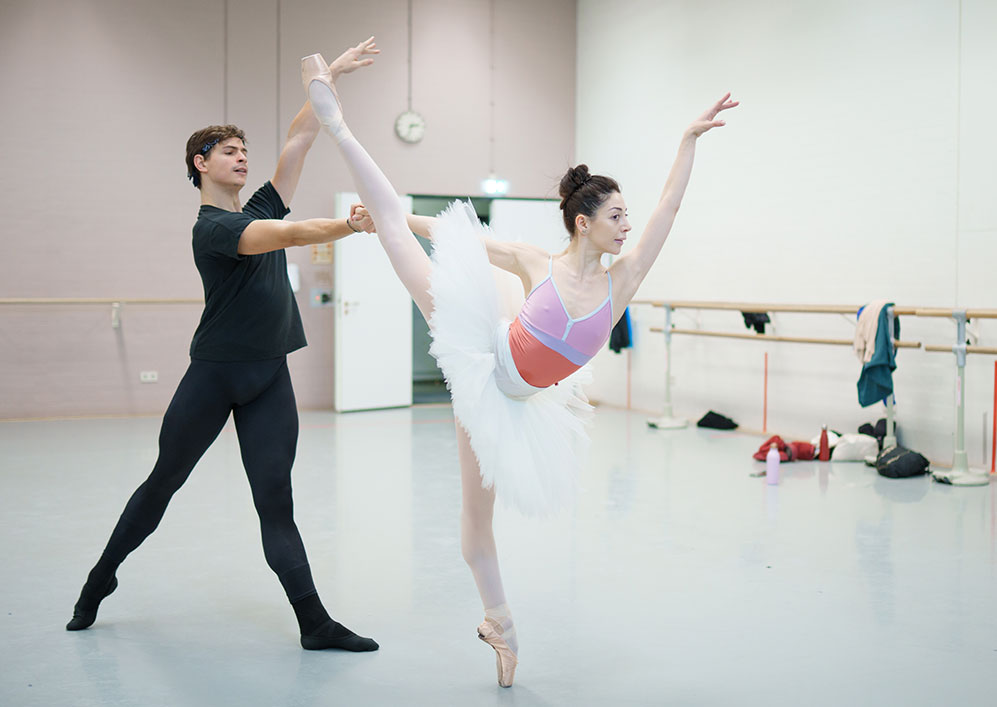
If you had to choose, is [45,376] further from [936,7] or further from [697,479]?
[936,7]

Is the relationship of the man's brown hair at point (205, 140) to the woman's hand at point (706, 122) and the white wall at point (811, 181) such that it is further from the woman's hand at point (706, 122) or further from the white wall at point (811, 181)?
the white wall at point (811, 181)

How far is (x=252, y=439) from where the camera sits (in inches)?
111

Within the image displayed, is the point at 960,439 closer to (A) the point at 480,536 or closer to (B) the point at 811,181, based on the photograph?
(B) the point at 811,181

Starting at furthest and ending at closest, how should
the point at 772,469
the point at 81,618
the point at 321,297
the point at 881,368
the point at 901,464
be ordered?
the point at 321,297 < the point at 881,368 < the point at 901,464 < the point at 772,469 < the point at 81,618

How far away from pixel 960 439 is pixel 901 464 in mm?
379

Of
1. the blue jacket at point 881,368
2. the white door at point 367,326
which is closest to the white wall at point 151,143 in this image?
the white door at point 367,326

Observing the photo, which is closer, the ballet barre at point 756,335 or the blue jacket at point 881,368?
the blue jacket at point 881,368

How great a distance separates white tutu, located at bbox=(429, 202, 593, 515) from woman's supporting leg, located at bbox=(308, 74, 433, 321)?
70 millimetres

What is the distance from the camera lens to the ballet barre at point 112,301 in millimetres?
8148

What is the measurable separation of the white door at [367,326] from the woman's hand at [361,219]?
20.3ft

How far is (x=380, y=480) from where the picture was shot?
558 centimetres

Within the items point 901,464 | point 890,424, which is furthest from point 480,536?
point 890,424

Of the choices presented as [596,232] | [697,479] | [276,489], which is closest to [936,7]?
[697,479]

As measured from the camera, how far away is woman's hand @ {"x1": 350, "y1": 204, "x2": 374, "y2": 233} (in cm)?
268
